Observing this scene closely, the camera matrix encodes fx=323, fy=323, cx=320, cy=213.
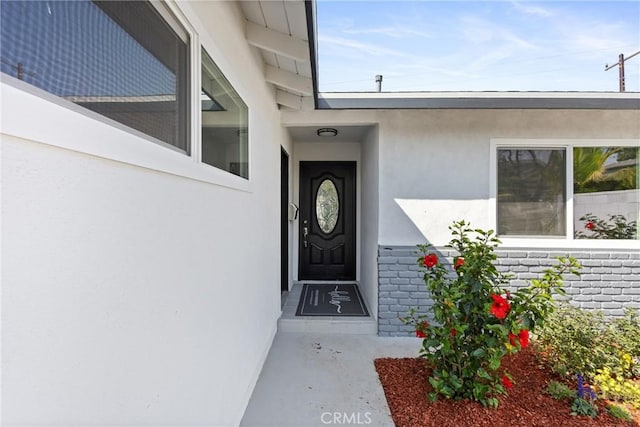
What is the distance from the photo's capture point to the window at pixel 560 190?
4.02 m

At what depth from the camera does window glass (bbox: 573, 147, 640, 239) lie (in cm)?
403

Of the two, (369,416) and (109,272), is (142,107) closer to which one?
(109,272)

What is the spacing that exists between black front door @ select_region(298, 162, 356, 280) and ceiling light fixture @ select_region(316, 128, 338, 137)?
1.03 m

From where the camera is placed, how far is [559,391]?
8.37ft

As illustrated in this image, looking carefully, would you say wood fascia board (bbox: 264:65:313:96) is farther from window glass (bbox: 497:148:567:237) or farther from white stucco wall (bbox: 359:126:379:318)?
window glass (bbox: 497:148:567:237)

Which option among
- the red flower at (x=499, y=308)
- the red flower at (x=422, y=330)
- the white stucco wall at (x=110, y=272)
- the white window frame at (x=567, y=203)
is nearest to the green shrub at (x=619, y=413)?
the red flower at (x=499, y=308)

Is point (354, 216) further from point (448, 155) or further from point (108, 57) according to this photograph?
point (108, 57)

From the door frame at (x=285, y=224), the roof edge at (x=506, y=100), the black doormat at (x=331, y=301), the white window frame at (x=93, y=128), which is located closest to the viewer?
the white window frame at (x=93, y=128)

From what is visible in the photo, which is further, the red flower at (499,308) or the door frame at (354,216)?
the door frame at (354,216)

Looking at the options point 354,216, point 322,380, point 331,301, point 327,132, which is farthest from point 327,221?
point 322,380

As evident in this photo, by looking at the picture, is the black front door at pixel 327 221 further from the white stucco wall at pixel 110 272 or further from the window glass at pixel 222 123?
the white stucco wall at pixel 110 272

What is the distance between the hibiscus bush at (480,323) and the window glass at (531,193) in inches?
66.8

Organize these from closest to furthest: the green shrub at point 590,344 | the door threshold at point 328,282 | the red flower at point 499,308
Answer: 1. the red flower at point 499,308
2. the green shrub at point 590,344
3. the door threshold at point 328,282

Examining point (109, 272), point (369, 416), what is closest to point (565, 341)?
point (369, 416)
